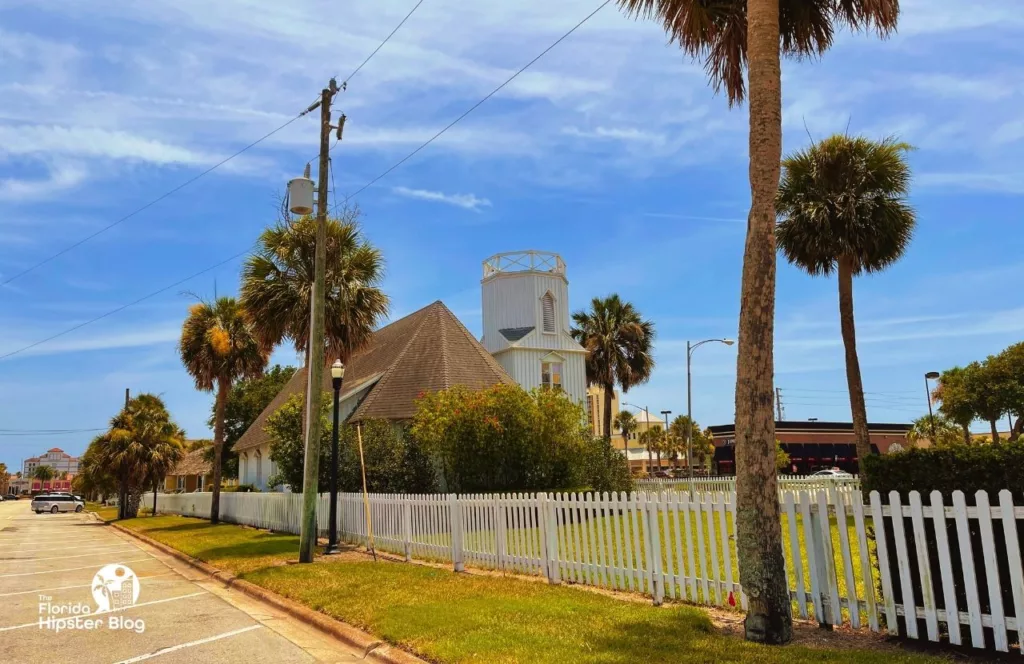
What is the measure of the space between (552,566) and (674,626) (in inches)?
141

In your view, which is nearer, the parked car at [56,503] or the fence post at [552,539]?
the fence post at [552,539]

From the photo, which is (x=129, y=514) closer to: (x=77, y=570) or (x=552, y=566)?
(x=77, y=570)

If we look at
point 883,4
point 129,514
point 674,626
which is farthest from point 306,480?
point 129,514

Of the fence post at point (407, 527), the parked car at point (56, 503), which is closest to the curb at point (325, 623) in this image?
the fence post at point (407, 527)

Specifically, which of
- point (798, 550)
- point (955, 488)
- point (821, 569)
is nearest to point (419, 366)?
point (798, 550)

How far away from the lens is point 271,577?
39.0 feet

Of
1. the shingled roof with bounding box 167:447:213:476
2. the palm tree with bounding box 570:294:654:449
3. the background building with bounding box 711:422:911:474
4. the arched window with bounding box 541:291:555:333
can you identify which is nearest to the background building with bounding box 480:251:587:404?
the arched window with bounding box 541:291:555:333

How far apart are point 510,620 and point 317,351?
833 centimetres

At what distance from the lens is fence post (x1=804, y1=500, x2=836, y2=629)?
6785 millimetres

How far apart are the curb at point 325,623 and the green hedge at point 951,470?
458 centimetres

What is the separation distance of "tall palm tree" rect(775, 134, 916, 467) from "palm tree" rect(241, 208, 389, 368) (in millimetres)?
12027

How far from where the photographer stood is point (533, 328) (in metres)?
30.0

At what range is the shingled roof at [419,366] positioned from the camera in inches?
963

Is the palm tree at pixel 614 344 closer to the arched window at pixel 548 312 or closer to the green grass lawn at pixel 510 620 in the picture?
the arched window at pixel 548 312
